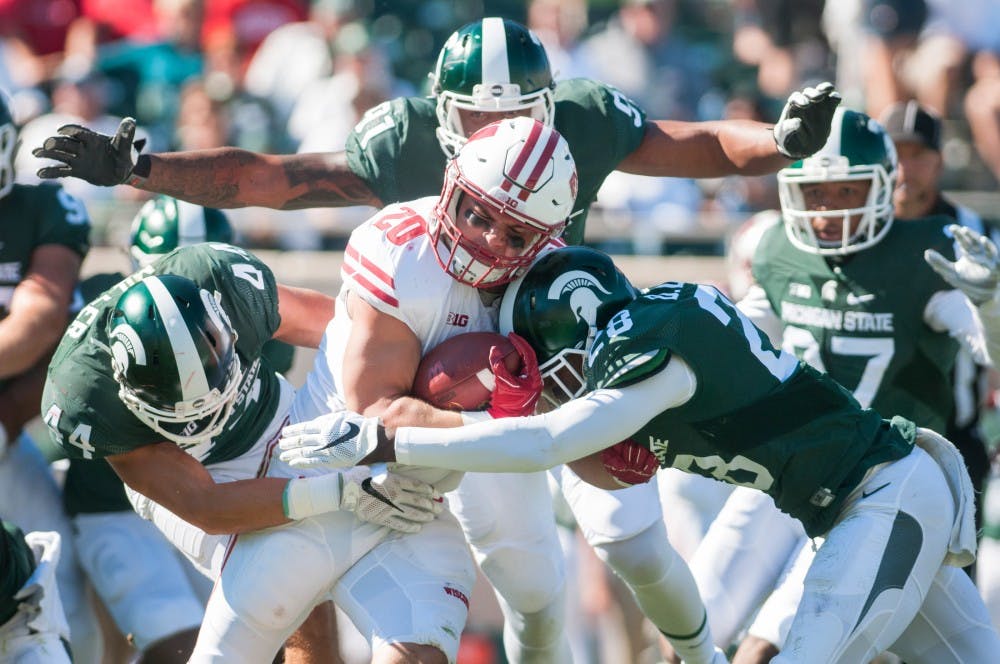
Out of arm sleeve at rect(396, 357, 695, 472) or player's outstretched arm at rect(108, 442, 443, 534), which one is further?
player's outstretched arm at rect(108, 442, 443, 534)

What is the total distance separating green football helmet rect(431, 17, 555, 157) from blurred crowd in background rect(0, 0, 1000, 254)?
10.5 ft

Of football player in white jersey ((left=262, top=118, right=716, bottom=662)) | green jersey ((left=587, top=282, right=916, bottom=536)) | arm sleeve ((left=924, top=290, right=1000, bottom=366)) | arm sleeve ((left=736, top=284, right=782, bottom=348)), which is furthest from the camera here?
arm sleeve ((left=736, top=284, right=782, bottom=348))

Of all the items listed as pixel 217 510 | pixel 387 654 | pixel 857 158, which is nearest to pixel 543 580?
pixel 387 654

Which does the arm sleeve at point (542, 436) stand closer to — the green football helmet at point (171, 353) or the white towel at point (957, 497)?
the green football helmet at point (171, 353)

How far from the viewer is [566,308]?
12.8 feet

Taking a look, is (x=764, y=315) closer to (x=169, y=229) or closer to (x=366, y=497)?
(x=366, y=497)

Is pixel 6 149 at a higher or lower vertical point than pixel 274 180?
lower

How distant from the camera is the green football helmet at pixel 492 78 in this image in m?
4.64

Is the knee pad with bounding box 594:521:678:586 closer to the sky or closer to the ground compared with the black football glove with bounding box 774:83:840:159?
closer to the ground

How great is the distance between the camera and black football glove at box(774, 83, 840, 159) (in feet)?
14.5

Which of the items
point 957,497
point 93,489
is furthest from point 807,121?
point 93,489

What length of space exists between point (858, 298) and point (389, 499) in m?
1.93

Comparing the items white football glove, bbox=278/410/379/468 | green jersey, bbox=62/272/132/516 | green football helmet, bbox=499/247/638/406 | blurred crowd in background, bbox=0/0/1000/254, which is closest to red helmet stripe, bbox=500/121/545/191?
green football helmet, bbox=499/247/638/406

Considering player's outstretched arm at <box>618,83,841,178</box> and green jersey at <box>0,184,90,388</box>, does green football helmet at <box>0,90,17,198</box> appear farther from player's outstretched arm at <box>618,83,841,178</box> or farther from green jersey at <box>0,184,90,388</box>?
player's outstretched arm at <box>618,83,841,178</box>
